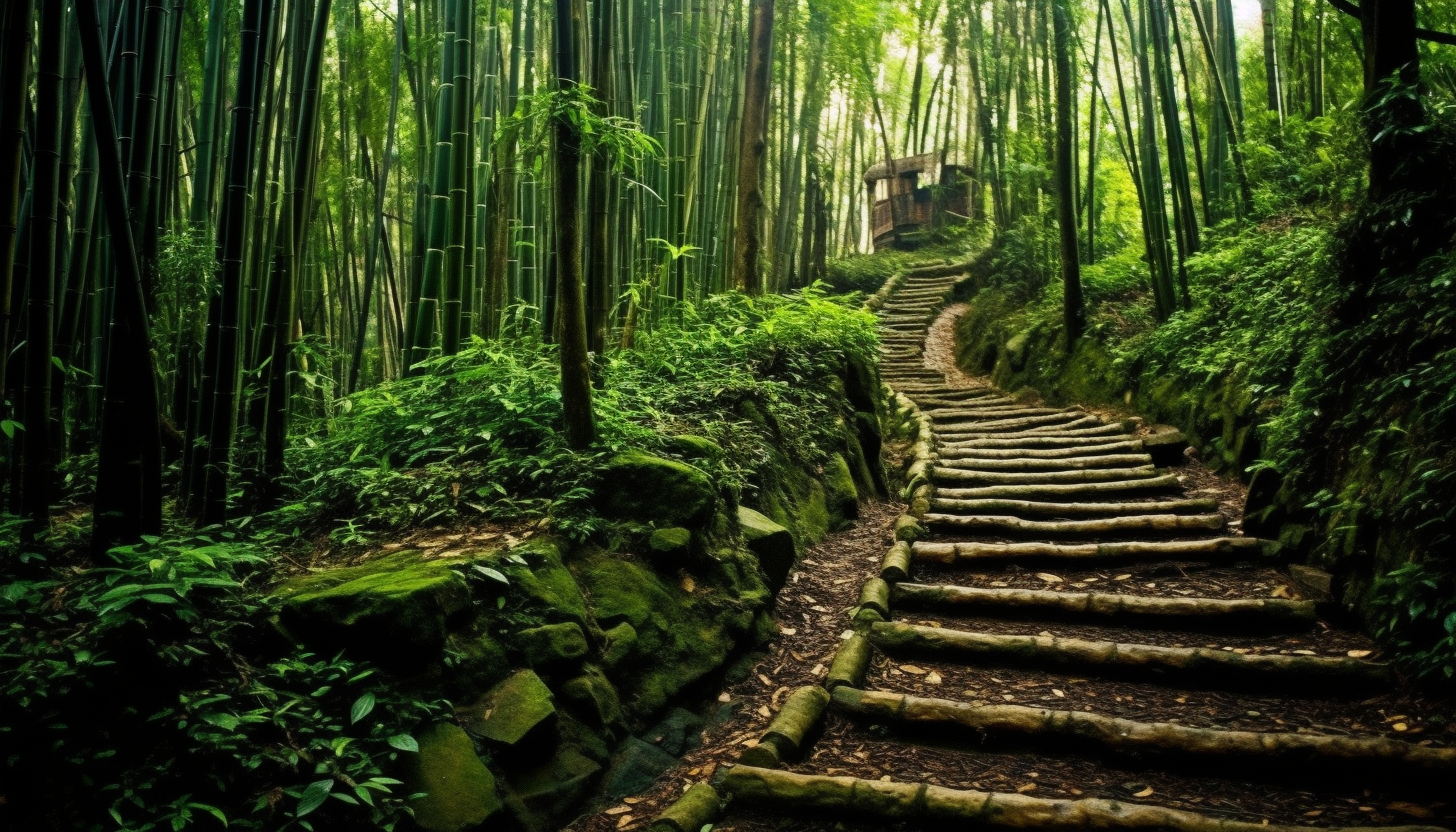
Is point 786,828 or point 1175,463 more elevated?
point 1175,463

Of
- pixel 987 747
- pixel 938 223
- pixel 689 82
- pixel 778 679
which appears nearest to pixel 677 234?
pixel 689 82

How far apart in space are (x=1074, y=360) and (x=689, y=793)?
711 centimetres

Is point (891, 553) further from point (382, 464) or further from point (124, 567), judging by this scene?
point (124, 567)

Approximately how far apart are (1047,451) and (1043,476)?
59 centimetres

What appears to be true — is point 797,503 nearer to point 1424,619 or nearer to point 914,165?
point 1424,619

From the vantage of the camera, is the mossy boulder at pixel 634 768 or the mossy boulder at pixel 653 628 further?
the mossy boulder at pixel 653 628

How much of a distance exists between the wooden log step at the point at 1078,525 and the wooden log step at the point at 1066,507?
10 cm

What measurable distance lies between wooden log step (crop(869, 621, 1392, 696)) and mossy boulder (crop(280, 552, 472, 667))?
1.90m

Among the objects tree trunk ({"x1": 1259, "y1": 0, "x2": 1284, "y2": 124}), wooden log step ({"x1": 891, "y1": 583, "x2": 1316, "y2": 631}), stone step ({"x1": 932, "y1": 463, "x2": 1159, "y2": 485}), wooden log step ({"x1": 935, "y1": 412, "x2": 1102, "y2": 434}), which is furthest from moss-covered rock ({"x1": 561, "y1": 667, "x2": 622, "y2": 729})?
tree trunk ({"x1": 1259, "y1": 0, "x2": 1284, "y2": 124})

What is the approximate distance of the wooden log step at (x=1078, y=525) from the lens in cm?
424

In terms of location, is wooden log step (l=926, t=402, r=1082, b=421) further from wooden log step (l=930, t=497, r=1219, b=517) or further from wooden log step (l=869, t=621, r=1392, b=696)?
wooden log step (l=869, t=621, r=1392, b=696)

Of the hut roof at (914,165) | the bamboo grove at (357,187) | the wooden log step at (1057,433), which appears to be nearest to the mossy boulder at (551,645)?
the bamboo grove at (357,187)

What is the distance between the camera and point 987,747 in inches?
106

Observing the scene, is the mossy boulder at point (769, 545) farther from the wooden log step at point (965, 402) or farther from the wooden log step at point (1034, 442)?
the wooden log step at point (965, 402)
